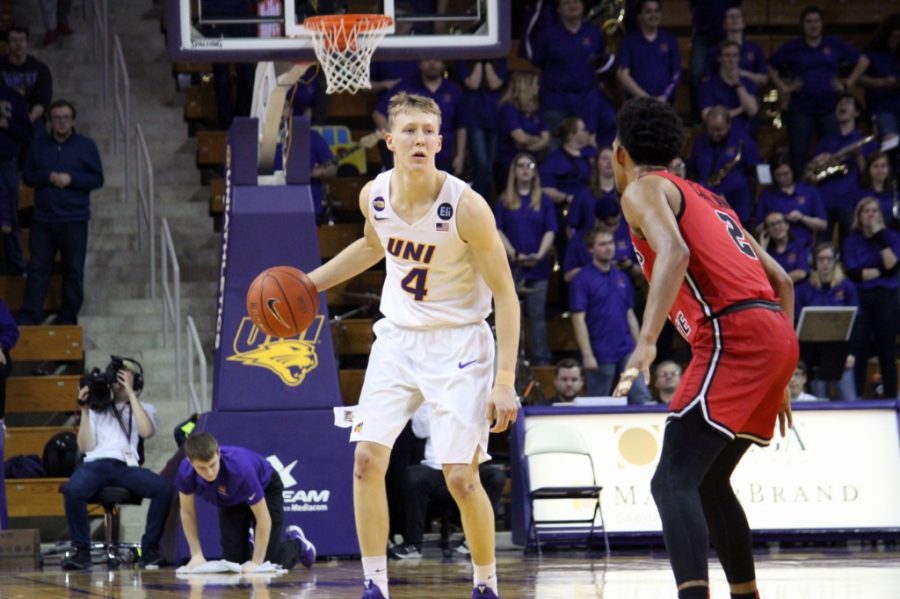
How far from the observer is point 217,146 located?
53.1 feet

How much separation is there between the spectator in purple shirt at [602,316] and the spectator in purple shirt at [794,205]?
1.89 metres

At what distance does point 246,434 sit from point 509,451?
2.69 meters

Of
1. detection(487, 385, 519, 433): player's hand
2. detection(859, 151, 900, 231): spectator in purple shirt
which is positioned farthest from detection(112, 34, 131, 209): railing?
detection(487, 385, 519, 433): player's hand

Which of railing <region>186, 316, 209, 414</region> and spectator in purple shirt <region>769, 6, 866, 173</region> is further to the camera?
spectator in purple shirt <region>769, 6, 866, 173</region>

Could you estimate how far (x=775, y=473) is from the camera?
1220 centimetres

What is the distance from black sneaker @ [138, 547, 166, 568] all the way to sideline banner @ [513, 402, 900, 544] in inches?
109

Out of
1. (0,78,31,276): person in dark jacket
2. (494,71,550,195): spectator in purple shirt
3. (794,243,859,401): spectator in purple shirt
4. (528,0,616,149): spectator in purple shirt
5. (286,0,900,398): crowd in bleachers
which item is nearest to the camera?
(794,243,859,401): spectator in purple shirt

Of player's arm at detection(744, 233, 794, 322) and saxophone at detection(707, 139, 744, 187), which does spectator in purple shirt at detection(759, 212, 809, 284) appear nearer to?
saxophone at detection(707, 139, 744, 187)

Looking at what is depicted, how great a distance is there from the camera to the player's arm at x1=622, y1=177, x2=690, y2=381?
17.2 ft

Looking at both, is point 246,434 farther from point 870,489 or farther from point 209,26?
point 870,489

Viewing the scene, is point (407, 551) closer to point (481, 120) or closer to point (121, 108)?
point (481, 120)

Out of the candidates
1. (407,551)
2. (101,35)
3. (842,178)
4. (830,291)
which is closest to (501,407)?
(407,551)

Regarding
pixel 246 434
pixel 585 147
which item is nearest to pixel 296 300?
pixel 246 434

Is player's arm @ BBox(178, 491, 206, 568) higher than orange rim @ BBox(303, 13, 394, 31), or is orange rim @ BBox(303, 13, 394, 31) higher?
orange rim @ BBox(303, 13, 394, 31)
